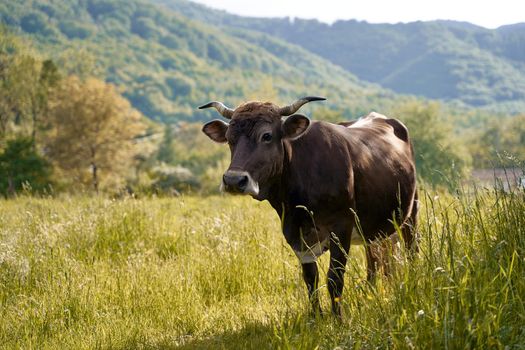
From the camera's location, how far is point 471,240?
12.6ft

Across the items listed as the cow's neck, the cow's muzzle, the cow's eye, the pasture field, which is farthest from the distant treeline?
the cow's muzzle

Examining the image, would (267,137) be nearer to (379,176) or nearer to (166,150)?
(379,176)

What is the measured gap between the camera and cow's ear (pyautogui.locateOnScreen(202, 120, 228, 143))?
17.6 ft

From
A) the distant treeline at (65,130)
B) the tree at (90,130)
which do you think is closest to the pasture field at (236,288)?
the distant treeline at (65,130)

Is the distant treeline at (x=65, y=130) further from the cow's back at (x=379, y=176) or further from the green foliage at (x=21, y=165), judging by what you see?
the cow's back at (x=379, y=176)

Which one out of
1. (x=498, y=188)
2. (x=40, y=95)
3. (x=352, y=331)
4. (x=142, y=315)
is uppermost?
(x=498, y=188)

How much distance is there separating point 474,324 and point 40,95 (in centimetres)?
6197

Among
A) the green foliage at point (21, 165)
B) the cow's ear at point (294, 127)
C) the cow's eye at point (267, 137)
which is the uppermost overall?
the cow's ear at point (294, 127)

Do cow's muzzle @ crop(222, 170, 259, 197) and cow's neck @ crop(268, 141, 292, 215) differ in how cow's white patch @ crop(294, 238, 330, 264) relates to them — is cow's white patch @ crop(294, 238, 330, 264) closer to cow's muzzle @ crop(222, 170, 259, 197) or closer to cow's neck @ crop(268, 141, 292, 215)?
cow's neck @ crop(268, 141, 292, 215)

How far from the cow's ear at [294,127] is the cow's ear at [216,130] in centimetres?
73

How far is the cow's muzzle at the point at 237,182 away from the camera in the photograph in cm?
439

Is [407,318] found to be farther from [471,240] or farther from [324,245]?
[324,245]

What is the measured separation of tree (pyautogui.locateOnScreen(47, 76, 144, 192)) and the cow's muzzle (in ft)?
153

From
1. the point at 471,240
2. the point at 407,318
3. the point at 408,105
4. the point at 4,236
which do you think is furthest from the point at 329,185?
the point at 408,105
